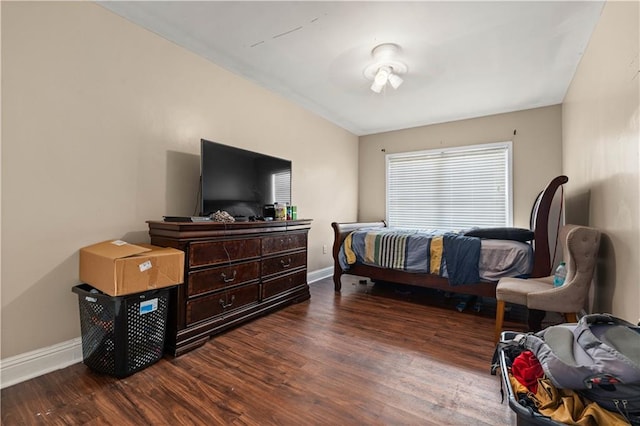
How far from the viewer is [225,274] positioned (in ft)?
7.38

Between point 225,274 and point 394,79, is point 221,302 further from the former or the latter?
point 394,79

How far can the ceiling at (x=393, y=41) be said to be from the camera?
79.1 inches

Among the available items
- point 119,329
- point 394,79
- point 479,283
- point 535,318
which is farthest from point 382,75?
point 119,329

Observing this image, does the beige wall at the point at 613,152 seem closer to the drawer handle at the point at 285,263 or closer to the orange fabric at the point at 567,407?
the orange fabric at the point at 567,407

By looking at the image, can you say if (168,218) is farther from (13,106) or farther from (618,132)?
(618,132)

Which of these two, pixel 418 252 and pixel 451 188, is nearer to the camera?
pixel 418 252

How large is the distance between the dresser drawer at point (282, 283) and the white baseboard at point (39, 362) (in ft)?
4.43

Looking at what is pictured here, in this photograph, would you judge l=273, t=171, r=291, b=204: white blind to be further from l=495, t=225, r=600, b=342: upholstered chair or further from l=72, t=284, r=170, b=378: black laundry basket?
l=495, t=225, r=600, b=342: upholstered chair

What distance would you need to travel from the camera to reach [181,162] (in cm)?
245

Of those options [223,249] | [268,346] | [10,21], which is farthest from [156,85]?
[268,346]

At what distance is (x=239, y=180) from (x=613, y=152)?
9.08 ft

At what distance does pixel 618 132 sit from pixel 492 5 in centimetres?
116

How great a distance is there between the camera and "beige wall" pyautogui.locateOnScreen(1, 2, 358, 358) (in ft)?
5.36

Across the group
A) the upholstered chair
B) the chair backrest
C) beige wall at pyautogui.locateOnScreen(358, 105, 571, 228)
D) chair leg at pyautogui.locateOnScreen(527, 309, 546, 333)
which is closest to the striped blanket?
chair leg at pyautogui.locateOnScreen(527, 309, 546, 333)
